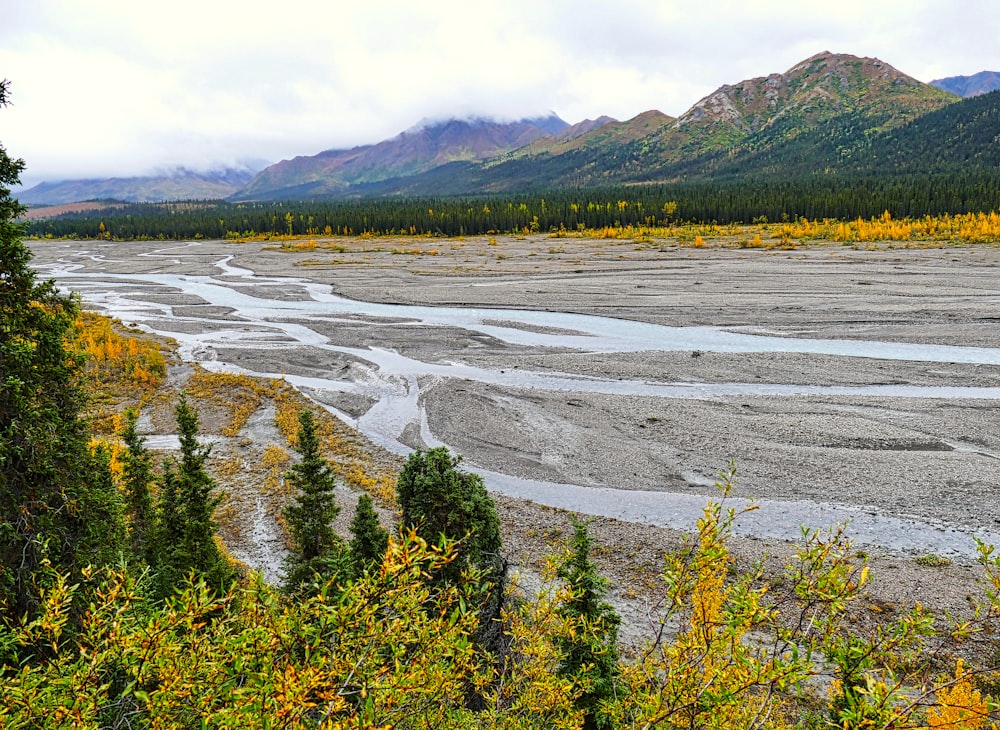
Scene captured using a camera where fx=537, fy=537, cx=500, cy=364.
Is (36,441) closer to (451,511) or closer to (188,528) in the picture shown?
(188,528)

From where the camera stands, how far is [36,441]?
8398mm

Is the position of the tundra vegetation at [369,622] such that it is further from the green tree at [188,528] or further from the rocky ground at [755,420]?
the rocky ground at [755,420]

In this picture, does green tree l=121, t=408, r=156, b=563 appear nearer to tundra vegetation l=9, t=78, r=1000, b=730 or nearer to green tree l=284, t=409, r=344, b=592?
tundra vegetation l=9, t=78, r=1000, b=730

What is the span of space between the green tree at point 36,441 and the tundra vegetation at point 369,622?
0.11 feet

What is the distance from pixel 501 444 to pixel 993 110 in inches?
8359

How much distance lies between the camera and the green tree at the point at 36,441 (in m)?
8.08

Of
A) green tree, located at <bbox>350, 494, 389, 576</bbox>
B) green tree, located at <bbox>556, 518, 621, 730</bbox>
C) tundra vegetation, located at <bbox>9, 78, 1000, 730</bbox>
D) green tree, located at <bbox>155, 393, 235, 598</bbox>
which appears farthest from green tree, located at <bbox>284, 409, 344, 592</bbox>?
green tree, located at <bbox>556, 518, 621, 730</bbox>

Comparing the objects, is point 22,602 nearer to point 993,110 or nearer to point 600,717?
point 600,717

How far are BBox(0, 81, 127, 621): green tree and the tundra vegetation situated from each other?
0.03 meters

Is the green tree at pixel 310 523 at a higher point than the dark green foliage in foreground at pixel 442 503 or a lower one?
lower

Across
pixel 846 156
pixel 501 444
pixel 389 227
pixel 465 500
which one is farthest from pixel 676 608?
pixel 846 156

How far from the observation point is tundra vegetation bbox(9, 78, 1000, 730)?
3.52 metres

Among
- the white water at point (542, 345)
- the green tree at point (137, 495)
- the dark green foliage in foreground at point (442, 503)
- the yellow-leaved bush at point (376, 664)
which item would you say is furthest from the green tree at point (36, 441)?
the white water at point (542, 345)

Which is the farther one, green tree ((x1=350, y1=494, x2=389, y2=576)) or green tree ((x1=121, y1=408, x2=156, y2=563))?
green tree ((x1=121, y1=408, x2=156, y2=563))
